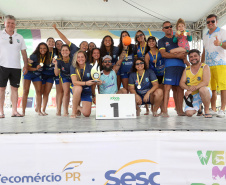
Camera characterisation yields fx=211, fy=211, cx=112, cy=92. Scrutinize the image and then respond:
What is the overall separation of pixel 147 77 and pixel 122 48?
76cm

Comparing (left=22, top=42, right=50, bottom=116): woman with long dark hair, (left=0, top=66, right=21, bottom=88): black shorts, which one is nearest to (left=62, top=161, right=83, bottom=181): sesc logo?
(left=0, top=66, right=21, bottom=88): black shorts

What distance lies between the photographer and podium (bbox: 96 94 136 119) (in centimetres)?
295

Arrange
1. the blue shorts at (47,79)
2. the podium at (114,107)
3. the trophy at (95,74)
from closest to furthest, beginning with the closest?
the podium at (114,107) < the trophy at (95,74) < the blue shorts at (47,79)

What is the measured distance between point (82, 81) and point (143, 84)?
3.28ft

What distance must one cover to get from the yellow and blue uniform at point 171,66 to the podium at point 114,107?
874 millimetres

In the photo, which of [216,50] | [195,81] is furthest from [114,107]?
[216,50]

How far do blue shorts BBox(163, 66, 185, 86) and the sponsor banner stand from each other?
170 cm

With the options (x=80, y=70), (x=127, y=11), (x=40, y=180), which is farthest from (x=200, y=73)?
(x=127, y=11)

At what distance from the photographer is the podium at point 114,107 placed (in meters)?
2.95

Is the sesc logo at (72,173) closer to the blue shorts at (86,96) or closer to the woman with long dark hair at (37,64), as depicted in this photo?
the blue shorts at (86,96)

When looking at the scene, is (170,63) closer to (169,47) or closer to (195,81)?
(169,47)

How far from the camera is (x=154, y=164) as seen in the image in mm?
1763

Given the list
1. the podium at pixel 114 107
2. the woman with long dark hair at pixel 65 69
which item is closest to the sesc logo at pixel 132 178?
the podium at pixel 114 107

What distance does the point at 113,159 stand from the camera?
5.79 ft
